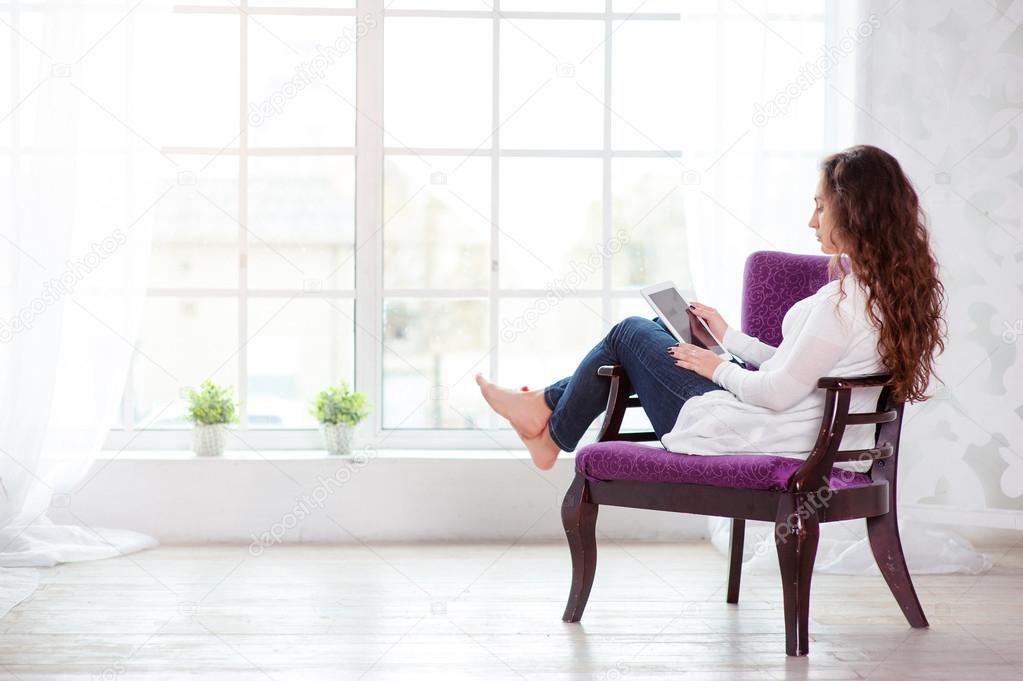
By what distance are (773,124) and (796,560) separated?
5.58ft

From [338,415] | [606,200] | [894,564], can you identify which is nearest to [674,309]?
[894,564]

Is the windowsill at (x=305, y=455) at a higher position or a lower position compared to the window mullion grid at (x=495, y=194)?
lower

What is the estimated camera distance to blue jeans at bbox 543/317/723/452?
2529 millimetres

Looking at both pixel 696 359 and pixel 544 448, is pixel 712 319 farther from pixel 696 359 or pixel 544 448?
pixel 544 448

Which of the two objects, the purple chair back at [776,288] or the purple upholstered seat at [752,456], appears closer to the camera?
the purple upholstered seat at [752,456]

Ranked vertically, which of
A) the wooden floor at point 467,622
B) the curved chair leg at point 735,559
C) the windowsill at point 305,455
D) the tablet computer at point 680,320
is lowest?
the wooden floor at point 467,622

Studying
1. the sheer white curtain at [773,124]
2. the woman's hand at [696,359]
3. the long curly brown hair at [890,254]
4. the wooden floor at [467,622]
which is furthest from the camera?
the sheer white curtain at [773,124]

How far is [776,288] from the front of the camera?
284cm

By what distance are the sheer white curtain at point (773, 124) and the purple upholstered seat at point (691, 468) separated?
103 cm

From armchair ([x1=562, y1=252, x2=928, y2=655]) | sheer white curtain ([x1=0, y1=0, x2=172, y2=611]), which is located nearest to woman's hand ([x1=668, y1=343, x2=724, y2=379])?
armchair ([x1=562, y1=252, x2=928, y2=655])

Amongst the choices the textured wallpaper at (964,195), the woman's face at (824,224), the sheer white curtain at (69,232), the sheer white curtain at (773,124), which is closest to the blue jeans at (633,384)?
the woman's face at (824,224)

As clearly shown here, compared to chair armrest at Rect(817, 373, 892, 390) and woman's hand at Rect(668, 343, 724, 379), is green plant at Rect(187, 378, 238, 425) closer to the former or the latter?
woman's hand at Rect(668, 343, 724, 379)

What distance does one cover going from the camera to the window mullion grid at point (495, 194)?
147 inches

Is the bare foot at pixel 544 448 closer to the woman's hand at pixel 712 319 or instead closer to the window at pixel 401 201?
the woman's hand at pixel 712 319
